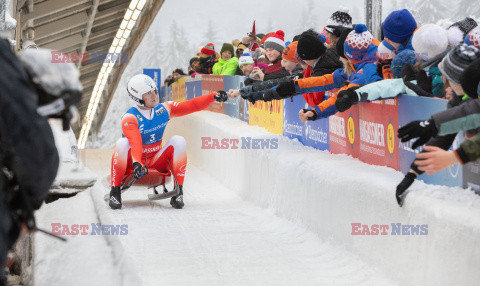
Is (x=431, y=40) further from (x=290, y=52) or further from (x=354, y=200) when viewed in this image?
(x=290, y=52)

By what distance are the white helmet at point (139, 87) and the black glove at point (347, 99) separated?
286 cm

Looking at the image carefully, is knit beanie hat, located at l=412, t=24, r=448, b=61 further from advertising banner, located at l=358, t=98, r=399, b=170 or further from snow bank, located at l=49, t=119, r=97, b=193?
snow bank, located at l=49, t=119, r=97, b=193

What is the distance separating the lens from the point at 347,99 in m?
5.60

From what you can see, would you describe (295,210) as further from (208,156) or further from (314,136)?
(208,156)

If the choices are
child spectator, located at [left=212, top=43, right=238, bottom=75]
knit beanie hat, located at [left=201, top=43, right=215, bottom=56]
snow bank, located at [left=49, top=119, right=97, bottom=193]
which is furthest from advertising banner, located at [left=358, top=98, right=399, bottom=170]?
knit beanie hat, located at [left=201, top=43, right=215, bottom=56]

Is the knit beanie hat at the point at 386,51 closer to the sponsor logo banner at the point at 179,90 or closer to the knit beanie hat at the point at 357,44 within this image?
the knit beanie hat at the point at 357,44

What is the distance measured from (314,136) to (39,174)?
5561 millimetres

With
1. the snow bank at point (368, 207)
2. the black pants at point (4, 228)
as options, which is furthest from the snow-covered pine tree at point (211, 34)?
the black pants at point (4, 228)

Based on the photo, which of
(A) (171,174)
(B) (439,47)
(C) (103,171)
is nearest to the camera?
(B) (439,47)

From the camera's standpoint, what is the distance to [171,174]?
8.32 metres

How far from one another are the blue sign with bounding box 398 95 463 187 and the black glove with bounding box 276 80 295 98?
70.6 inches

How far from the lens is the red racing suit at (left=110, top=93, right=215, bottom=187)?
786 cm

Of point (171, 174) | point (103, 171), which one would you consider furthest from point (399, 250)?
point (103, 171)

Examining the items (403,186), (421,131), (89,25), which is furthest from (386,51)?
(89,25)
